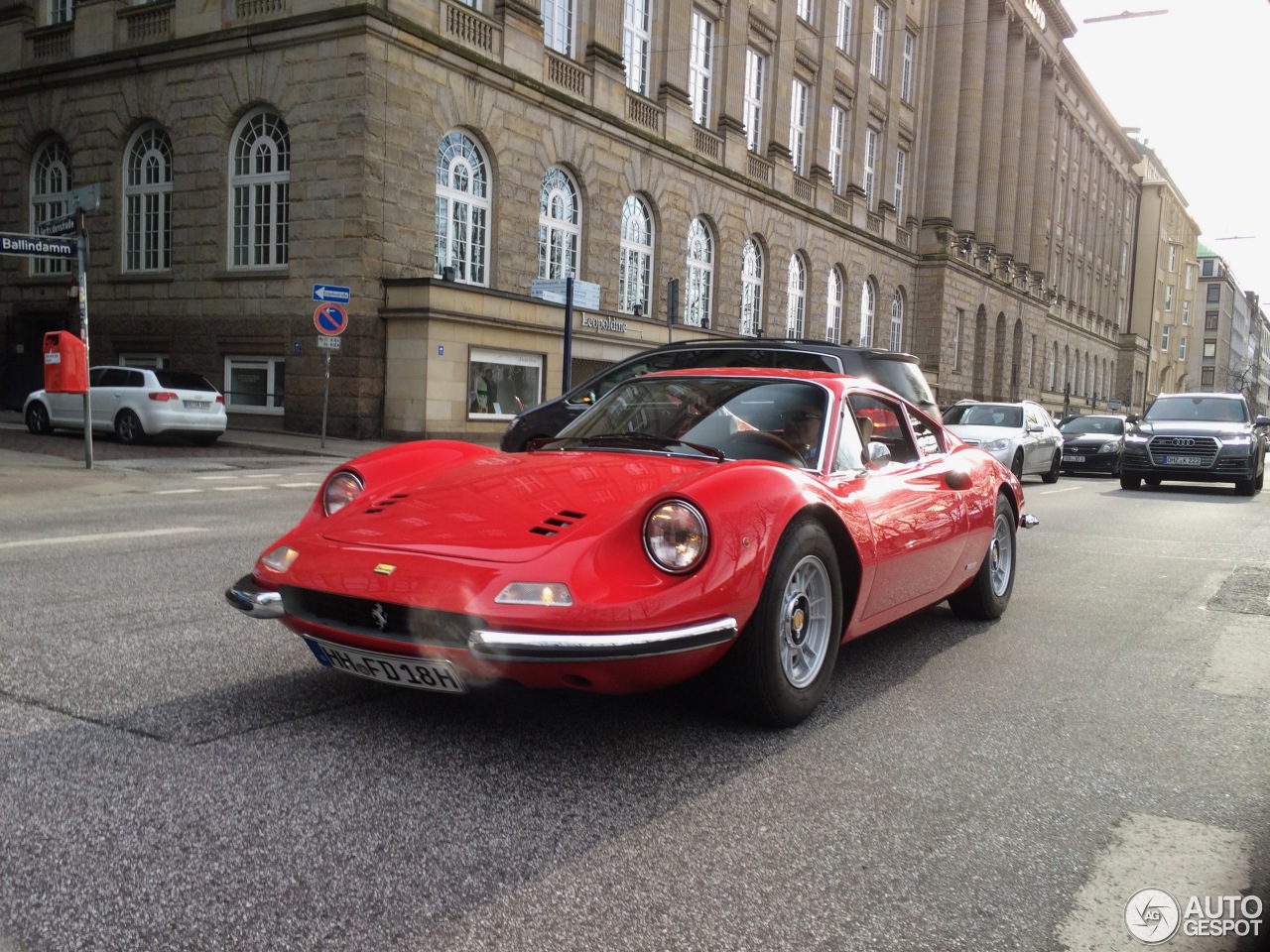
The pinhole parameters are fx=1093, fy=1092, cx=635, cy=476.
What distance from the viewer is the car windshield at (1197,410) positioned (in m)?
18.7

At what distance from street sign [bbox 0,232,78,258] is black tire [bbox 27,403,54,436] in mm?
6534

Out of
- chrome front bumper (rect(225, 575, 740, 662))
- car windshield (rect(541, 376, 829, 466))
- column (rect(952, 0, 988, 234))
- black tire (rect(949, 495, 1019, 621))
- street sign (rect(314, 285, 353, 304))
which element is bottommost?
black tire (rect(949, 495, 1019, 621))

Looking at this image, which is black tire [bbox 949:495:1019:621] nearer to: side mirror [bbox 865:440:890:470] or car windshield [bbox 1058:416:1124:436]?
side mirror [bbox 865:440:890:470]

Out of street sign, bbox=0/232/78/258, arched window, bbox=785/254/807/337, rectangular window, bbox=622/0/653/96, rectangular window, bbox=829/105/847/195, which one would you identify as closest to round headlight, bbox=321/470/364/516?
street sign, bbox=0/232/78/258

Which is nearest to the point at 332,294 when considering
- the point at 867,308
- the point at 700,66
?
the point at 700,66

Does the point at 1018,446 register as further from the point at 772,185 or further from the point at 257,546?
the point at 772,185

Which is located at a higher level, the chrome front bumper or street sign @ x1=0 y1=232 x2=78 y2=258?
street sign @ x1=0 y1=232 x2=78 y2=258

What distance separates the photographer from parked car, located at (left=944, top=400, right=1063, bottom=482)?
59.4ft

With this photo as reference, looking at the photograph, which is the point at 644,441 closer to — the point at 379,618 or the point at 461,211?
the point at 379,618

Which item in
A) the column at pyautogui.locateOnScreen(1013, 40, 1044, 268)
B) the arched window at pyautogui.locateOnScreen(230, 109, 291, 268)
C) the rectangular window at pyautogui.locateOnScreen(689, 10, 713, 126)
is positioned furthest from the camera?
the column at pyautogui.locateOnScreen(1013, 40, 1044, 268)

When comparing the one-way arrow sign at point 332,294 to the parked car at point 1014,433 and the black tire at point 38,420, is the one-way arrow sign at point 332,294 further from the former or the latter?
the parked car at point 1014,433

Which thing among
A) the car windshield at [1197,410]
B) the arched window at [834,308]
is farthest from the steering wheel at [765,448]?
the arched window at [834,308]

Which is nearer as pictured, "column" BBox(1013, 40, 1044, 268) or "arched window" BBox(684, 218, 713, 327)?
"arched window" BBox(684, 218, 713, 327)

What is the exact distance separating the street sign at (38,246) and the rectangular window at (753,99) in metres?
25.0
